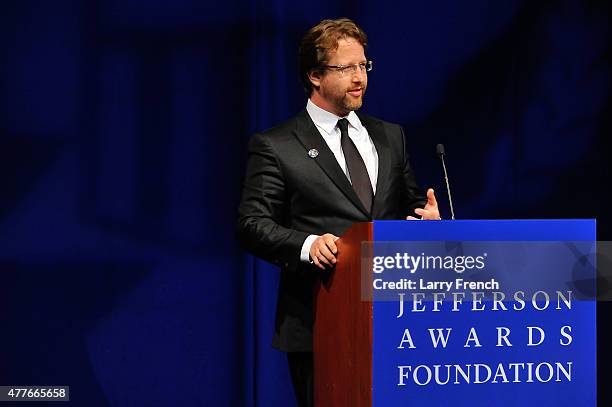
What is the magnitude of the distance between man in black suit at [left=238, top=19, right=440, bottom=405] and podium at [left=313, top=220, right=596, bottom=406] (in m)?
0.53

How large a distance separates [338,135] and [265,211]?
1.05ft

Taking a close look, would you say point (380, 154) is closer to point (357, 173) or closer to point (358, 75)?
point (357, 173)

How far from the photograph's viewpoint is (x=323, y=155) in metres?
2.83

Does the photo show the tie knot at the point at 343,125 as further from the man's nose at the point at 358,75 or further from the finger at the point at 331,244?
the finger at the point at 331,244

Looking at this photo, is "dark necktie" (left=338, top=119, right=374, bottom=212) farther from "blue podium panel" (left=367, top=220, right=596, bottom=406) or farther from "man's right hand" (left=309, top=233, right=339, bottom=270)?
"blue podium panel" (left=367, top=220, right=596, bottom=406)

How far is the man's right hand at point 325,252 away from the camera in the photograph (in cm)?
247

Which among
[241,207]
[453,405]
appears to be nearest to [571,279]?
[453,405]

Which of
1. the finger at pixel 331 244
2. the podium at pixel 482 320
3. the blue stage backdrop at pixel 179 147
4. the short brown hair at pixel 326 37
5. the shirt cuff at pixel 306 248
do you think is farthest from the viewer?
the blue stage backdrop at pixel 179 147

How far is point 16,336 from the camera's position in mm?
4148

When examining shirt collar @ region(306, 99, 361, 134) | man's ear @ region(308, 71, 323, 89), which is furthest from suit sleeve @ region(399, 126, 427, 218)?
man's ear @ region(308, 71, 323, 89)

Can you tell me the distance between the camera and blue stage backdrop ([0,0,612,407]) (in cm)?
413

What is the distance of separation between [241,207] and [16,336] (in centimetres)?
173

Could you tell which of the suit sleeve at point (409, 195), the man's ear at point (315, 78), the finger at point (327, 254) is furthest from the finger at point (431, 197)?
the man's ear at point (315, 78)

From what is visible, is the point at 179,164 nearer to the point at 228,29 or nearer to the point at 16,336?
the point at 228,29
